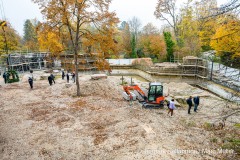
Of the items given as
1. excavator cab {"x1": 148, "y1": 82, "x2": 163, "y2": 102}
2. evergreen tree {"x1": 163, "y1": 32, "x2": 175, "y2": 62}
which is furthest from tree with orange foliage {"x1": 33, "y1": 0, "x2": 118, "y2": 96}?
evergreen tree {"x1": 163, "y1": 32, "x2": 175, "y2": 62}

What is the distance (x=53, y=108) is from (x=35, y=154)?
6.30 metres

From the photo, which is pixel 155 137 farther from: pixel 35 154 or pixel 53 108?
pixel 53 108

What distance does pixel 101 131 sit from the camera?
10523 mm

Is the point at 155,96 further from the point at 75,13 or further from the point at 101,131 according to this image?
the point at 75,13

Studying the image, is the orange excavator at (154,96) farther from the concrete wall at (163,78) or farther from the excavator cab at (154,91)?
the concrete wall at (163,78)

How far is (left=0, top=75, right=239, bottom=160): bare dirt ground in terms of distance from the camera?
27.6 feet

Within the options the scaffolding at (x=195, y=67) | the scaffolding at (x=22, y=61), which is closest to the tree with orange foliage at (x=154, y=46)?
the scaffolding at (x=195, y=67)

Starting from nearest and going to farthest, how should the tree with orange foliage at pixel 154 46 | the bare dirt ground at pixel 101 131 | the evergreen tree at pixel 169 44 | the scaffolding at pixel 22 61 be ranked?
the bare dirt ground at pixel 101 131, the scaffolding at pixel 22 61, the evergreen tree at pixel 169 44, the tree with orange foliage at pixel 154 46

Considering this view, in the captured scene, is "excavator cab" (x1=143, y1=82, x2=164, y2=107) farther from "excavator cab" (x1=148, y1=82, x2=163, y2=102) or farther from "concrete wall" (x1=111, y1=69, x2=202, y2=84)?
"concrete wall" (x1=111, y1=69, x2=202, y2=84)

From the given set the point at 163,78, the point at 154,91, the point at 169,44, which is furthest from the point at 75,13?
the point at 169,44

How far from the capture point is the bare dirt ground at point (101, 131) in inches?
331

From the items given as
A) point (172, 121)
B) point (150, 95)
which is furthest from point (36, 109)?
point (172, 121)

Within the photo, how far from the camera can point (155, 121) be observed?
11.7 m

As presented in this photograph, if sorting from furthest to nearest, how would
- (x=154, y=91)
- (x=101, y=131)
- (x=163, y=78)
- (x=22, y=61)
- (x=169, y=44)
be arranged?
(x=169, y=44) → (x=22, y=61) → (x=163, y=78) → (x=154, y=91) → (x=101, y=131)
